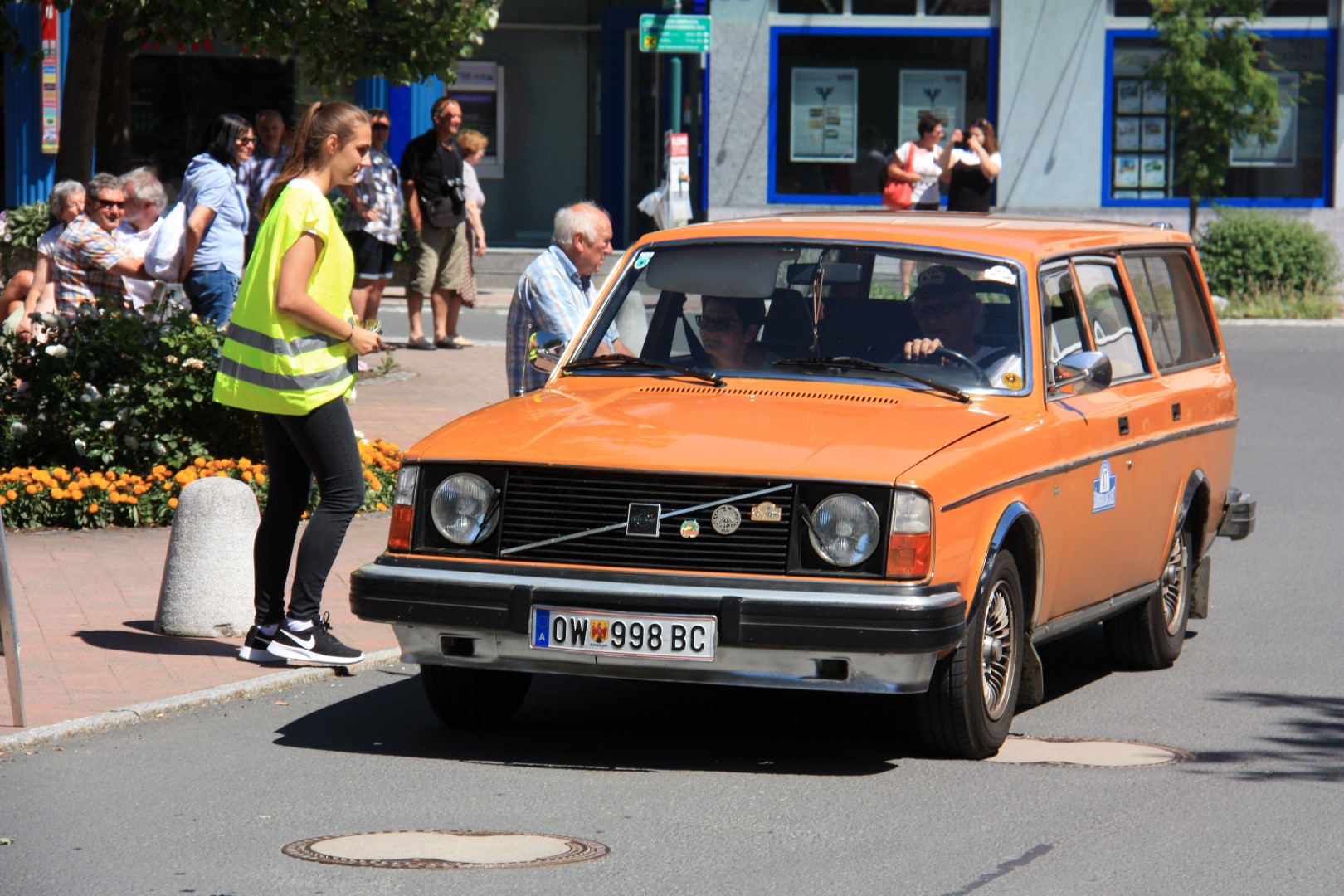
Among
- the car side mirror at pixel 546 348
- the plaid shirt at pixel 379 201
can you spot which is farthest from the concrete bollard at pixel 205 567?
the plaid shirt at pixel 379 201

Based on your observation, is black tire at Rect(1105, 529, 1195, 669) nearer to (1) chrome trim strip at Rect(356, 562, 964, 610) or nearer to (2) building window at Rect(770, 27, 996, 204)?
(1) chrome trim strip at Rect(356, 562, 964, 610)

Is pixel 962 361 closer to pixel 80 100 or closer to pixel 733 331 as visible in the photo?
pixel 733 331

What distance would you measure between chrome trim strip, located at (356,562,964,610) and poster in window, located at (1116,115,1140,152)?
21581 mm

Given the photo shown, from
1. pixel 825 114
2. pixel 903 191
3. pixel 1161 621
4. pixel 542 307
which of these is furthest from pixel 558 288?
pixel 825 114

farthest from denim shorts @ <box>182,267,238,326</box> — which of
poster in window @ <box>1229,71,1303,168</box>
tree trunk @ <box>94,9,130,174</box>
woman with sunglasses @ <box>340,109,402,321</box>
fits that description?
poster in window @ <box>1229,71,1303,168</box>

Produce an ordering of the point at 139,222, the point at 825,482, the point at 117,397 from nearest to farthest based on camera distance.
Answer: the point at 825,482 < the point at 117,397 < the point at 139,222

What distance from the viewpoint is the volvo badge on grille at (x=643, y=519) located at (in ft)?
19.4

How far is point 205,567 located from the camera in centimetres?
800

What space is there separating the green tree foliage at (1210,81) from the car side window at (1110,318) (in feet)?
58.8

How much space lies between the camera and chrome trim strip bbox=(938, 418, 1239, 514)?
6.02 meters

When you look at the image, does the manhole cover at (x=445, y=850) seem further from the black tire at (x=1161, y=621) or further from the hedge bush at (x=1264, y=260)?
the hedge bush at (x=1264, y=260)

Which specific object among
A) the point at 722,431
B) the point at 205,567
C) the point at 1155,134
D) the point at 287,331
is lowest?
the point at 205,567

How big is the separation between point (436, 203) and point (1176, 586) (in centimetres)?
1099

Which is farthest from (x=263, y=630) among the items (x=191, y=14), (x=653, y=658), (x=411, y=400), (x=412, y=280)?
(x=412, y=280)
